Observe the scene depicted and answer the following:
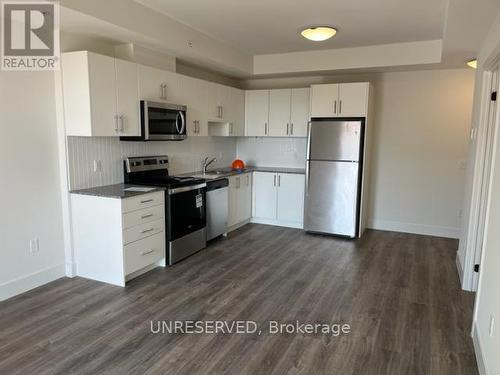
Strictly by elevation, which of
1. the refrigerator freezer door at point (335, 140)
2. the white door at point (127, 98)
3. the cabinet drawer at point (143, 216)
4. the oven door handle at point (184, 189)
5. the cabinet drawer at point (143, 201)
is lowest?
the cabinet drawer at point (143, 216)

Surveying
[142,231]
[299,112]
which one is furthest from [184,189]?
[299,112]

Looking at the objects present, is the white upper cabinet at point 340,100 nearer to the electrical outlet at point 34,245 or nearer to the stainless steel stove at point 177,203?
the stainless steel stove at point 177,203

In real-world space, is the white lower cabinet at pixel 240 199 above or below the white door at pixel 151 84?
below

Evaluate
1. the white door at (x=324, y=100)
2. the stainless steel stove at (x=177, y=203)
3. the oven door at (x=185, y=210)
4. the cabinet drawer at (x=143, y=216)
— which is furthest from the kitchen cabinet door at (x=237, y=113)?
the cabinet drawer at (x=143, y=216)

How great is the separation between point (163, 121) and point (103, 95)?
0.82 meters

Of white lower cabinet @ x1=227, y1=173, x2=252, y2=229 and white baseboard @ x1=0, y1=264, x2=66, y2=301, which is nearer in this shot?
white baseboard @ x1=0, y1=264, x2=66, y2=301

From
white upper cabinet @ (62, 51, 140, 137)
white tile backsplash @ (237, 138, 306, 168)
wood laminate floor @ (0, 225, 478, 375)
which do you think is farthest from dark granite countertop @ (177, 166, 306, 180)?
white upper cabinet @ (62, 51, 140, 137)

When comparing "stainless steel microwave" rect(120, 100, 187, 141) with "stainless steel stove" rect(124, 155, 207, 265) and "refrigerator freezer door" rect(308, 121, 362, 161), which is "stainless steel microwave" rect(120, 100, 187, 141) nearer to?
"stainless steel stove" rect(124, 155, 207, 265)

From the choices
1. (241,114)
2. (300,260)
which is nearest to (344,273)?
(300,260)

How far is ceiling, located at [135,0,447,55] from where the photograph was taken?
3357mm

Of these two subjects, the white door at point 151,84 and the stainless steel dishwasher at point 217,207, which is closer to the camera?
the white door at point 151,84

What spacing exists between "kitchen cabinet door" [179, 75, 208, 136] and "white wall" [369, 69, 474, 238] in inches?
104

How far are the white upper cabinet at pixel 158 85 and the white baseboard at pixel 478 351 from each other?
3592 millimetres

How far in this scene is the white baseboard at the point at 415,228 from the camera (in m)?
5.31
